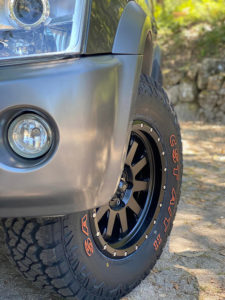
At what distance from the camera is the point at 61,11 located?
1467 millimetres

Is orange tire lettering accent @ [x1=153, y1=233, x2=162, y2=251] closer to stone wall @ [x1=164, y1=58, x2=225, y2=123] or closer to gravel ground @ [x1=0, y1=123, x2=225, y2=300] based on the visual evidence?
gravel ground @ [x1=0, y1=123, x2=225, y2=300]

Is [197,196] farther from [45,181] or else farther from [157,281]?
[45,181]

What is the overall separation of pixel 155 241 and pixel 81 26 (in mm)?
1133

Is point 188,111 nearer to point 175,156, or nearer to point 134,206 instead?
point 175,156

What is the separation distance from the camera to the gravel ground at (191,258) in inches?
81.0

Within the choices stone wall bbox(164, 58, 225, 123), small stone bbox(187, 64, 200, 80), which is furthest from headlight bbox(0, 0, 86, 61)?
small stone bbox(187, 64, 200, 80)

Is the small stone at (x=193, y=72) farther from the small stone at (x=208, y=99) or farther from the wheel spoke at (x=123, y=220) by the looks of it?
the wheel spoke at (x=123, y=220)

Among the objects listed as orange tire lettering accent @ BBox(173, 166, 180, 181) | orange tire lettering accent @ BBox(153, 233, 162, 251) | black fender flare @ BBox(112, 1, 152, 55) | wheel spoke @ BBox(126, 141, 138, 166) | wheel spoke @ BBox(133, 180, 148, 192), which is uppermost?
black fender flare @ BBox(112, 1, 152, 55)

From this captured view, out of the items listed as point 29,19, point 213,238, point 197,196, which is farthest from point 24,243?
point 197,196

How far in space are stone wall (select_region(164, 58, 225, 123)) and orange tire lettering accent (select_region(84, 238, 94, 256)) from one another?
7.19 metres

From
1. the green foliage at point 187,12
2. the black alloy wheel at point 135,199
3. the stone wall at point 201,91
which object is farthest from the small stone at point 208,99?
the black alloy wheel at point 135,199

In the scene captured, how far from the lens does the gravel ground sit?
2.06 meters

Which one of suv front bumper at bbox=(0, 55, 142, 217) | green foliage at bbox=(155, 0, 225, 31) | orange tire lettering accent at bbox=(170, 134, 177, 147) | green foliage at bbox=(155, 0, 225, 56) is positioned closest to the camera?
suv front bumper at bbox=(0, 55, 142, 217)

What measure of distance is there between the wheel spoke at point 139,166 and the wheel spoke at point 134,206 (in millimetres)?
134
